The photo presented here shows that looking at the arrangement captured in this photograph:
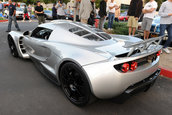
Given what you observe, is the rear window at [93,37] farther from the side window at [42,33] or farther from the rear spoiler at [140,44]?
the side window at [42,33]

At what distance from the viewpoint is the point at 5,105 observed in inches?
92.4

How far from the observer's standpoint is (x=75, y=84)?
7.70 feet

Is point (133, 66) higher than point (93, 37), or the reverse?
point (93, 37)

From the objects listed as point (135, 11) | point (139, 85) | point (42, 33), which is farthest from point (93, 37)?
point (135, 11)

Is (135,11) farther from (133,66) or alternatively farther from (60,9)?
(60,9)

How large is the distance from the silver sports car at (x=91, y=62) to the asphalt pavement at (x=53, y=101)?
229 millimetres

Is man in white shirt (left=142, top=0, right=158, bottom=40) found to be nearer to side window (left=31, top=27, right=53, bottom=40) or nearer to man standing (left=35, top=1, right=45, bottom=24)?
side window (left=31, top=27, right=53, bottom=40)

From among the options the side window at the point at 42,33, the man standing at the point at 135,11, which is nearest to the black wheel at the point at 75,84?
the side window at the point at 42,33

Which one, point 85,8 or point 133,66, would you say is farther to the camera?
point 85,8

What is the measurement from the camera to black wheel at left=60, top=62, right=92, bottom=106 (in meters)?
2.10

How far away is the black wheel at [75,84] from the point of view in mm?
2104

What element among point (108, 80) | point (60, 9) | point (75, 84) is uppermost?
point (60, 9)

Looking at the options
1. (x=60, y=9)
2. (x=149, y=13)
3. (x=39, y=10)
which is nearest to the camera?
(x=149, y=13)

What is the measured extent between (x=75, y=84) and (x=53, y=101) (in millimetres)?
528
